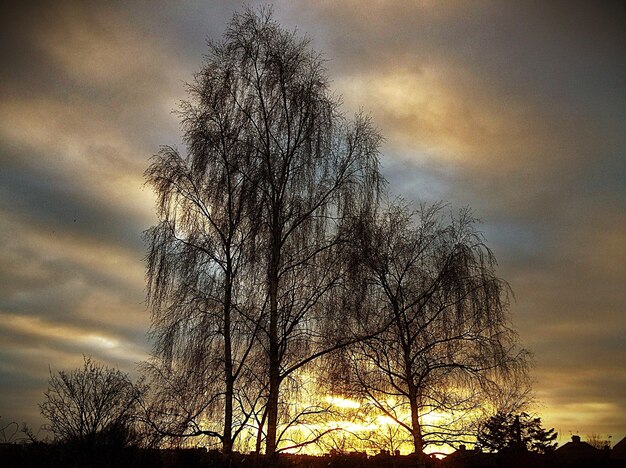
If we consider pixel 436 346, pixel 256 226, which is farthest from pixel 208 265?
pixel 436 346

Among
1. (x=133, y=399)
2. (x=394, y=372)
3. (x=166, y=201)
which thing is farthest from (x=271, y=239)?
(x=394, y=372)

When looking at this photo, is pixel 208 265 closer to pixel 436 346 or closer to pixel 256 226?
pixel 256 226

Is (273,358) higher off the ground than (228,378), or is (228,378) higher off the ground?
(273,358)

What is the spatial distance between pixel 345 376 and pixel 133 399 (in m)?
5.65

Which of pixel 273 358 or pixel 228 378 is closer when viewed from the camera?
pixel 228 378

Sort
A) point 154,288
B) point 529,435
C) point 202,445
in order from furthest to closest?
point 529,435
point 154,288
point 202,445

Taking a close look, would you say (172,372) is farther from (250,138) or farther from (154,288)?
(250,138)

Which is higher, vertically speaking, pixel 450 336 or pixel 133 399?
pixel 450 336

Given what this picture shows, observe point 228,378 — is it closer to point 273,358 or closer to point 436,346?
point 273,358

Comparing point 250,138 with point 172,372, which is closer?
point 172,372

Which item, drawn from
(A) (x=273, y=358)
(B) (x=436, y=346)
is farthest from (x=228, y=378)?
(B) (x=436, y=346)

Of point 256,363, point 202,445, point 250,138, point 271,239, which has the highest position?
point 250,138

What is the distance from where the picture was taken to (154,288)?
14672 millimetres

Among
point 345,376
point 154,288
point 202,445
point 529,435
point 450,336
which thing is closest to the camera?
point 202,445
